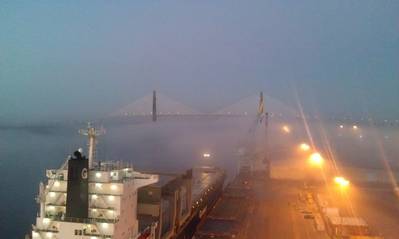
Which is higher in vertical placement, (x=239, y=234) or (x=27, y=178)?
(x=27, y=178)

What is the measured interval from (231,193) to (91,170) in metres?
22.1

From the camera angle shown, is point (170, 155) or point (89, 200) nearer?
point (89, 200)

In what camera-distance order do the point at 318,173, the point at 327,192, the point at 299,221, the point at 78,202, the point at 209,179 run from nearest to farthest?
1. the point at 78,202
2. the point at 299,221
3. the point at 327,192
4. the point at 209,179
5. the point at 318,173

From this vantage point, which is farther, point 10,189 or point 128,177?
point 10,189

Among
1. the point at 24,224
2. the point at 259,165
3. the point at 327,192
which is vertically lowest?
the point at 24,224

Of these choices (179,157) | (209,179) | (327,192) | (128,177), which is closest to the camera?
(128,177)

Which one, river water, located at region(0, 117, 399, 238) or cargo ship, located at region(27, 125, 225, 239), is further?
river water, located at region(0, 117, 399, 238)

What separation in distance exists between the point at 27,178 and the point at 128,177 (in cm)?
4663

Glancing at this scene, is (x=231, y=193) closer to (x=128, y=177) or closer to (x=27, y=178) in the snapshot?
(x=128, y=177)

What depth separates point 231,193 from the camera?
35.7m

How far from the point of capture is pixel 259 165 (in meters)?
54.3

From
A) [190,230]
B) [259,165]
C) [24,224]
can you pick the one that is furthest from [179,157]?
[190,230]

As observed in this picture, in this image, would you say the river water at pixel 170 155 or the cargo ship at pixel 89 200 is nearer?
the cargo ship at pixel 89 200

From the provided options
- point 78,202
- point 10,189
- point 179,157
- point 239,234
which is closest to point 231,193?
point 239,234
